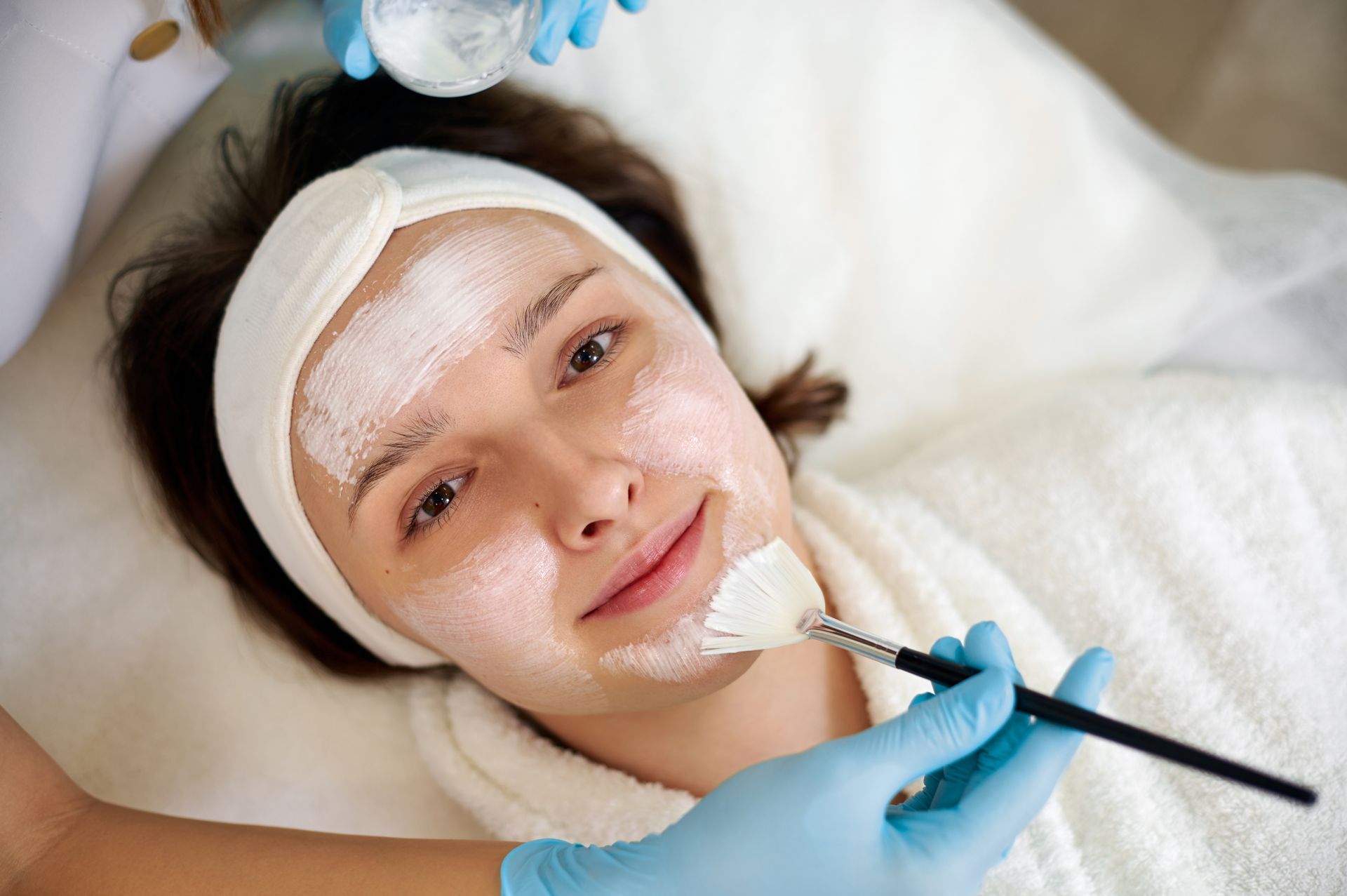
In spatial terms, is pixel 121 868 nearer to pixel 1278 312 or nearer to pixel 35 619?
pixel 35 619

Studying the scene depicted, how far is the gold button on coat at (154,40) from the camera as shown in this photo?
40.4 inches

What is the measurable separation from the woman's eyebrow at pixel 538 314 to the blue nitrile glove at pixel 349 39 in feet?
0.98

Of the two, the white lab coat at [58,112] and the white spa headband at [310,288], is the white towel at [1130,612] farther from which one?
the white lab coat at [58,112]

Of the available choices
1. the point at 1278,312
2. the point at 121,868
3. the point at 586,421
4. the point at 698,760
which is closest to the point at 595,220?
the point at 586,421

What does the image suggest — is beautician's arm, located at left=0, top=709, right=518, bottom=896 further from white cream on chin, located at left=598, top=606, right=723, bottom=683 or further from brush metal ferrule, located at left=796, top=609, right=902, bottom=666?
brush metal ferrule, located at left=796, top=609, right=902, bottom=666

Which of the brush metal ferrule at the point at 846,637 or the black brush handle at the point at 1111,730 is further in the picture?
the brush metal ferrule at the point at 846,637

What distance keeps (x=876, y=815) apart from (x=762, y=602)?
20cm

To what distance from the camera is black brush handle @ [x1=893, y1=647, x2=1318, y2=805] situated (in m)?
0.55

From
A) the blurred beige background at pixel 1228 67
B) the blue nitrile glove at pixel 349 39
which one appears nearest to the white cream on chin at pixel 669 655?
the blue nitrile glove at pixel 349 39

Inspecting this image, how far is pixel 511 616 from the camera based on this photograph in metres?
0.85

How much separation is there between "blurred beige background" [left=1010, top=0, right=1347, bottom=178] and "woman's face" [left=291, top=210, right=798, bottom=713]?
167 cm

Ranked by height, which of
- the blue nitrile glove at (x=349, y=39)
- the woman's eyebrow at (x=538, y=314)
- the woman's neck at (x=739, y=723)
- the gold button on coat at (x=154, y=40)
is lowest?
the woman's neck at (x=739, y=723)

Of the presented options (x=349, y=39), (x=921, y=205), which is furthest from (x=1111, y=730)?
(x=921, y=205)

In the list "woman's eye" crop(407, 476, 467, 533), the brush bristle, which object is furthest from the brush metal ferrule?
"woman's eye" crop(407, 476, 467, 533)
